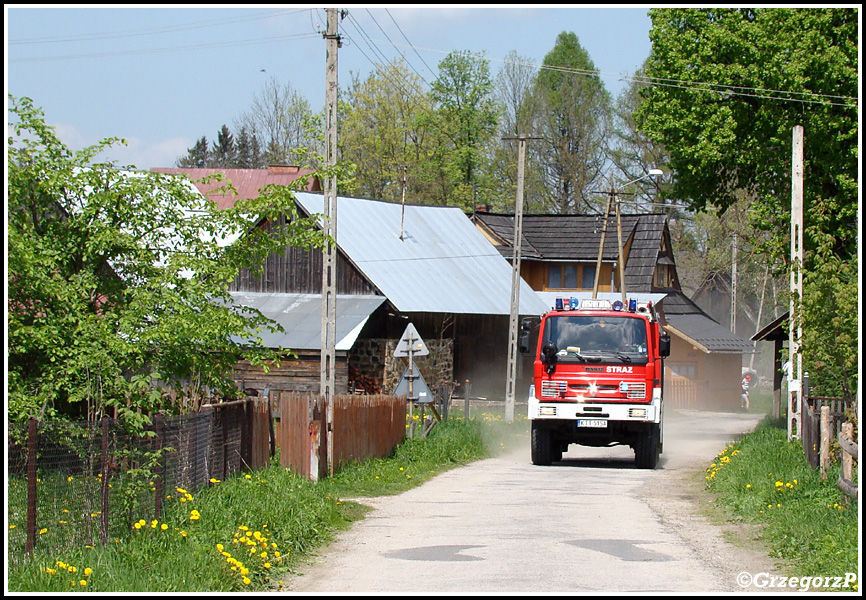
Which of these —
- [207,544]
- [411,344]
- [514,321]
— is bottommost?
[207,544]

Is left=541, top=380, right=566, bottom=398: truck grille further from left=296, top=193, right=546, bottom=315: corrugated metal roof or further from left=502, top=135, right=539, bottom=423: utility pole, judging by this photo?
left=296, top=193, right=546, bottom=315: corrugated metal roof

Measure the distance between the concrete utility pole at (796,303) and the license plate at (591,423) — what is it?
12.1ft

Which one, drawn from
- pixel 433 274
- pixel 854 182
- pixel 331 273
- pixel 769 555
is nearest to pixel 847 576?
pixel 769 555

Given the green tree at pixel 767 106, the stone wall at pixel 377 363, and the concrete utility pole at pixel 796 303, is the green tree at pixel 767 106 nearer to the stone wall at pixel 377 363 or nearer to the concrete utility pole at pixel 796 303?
the concrete utility pole at pixel 796 303

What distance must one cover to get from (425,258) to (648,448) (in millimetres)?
20169

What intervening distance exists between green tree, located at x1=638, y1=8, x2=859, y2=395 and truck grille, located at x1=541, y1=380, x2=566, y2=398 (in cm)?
638

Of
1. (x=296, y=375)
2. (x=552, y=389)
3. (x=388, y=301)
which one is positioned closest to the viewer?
(x=552, y=389)

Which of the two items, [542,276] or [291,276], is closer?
[291,276]

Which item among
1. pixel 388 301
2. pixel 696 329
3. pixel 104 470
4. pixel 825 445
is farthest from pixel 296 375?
pixel 696 329

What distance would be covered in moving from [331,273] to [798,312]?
9.09m

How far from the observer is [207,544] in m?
9.89

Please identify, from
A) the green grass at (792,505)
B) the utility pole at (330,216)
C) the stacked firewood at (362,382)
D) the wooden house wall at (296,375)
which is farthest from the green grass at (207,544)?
the stacked firewood at (362,382)

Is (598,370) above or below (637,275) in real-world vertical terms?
below

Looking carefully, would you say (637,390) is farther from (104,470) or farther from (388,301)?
(388,301)
